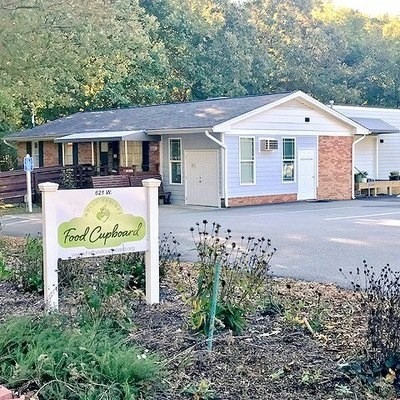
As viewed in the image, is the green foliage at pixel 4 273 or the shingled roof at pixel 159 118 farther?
the shingled roof at pixel 159 118

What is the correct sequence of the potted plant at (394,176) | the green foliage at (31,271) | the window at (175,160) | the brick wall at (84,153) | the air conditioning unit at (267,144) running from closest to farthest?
the green foliage at (31,271)
the air conditioning unit at (267,144)
the window at (175,160)
the brick wall at (84,153)
the potted plant at (394,176)

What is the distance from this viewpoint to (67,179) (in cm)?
2638

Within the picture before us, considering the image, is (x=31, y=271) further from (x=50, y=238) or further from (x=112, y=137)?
(x=112, y=137)

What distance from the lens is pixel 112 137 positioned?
25359mm

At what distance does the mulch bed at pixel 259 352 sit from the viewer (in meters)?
4.38

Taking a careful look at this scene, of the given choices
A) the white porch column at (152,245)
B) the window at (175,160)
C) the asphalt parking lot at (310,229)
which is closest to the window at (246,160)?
the asphalt parking lot at (310,229)

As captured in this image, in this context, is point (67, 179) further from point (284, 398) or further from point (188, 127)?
point (284, 398)

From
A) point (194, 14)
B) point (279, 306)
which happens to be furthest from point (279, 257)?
point (194, 14)

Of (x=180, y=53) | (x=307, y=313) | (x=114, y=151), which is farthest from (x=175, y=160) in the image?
(x=307, y=313)

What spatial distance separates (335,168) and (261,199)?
4.49 meters

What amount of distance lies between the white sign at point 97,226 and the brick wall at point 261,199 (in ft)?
55.3

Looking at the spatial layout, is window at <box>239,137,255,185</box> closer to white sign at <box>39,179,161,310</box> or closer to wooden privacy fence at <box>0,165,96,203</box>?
wooden privacy fence at <box>0,165,96,203</box>

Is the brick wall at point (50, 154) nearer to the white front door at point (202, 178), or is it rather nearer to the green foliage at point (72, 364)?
the white front door at point (202, 178)

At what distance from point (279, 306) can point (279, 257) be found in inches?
185
